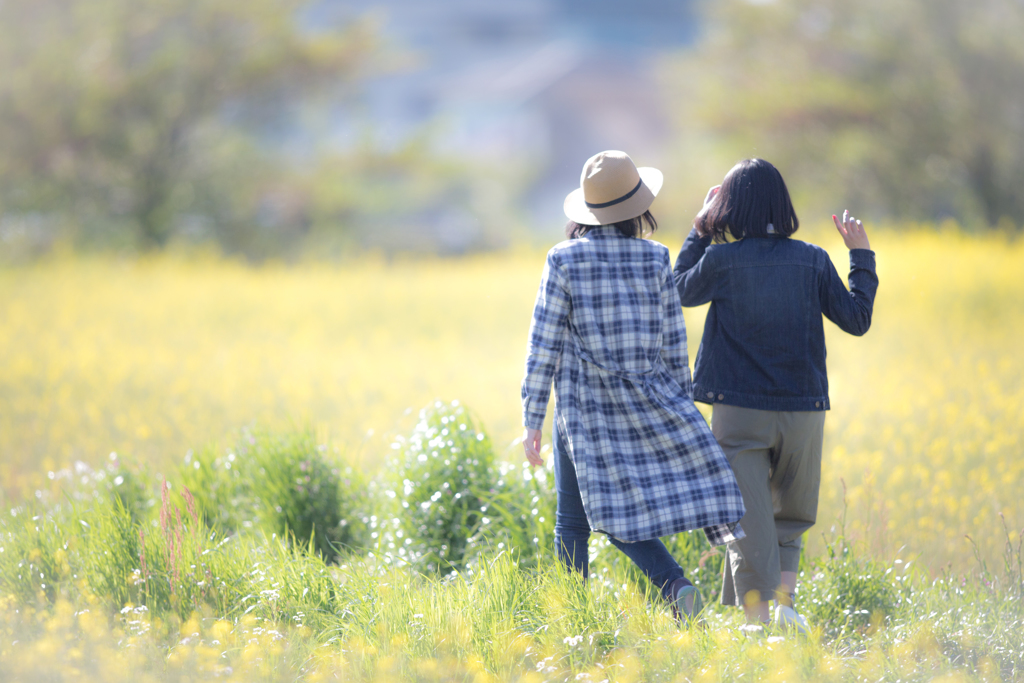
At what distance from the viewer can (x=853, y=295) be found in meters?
2.51

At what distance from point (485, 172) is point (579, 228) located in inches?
986

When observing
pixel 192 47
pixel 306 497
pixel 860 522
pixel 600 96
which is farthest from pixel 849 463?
pixel 600 96

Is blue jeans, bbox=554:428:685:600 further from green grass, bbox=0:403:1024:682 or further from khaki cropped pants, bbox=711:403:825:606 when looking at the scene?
khaki cropped pants, bbox=711:403:825:606

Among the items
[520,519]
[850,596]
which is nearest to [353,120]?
[520,519]

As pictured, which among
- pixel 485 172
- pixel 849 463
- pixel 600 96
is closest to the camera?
pixel 849 463

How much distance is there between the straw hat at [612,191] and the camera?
8.11 ft

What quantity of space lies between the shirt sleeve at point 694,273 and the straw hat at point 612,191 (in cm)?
25

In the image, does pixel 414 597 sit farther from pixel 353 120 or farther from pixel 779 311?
pixel 353 120

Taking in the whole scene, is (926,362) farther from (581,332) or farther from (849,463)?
(581,332)

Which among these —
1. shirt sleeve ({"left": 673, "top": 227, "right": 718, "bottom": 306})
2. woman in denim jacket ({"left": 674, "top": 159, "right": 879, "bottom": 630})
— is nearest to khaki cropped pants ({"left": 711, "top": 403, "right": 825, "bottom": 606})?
woman in denim jacket ({"left": 674, "top": 159, "right": 879, "bottom": 630})

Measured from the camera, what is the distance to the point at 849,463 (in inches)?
151

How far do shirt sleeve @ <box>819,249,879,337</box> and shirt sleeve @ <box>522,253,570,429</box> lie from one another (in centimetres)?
83

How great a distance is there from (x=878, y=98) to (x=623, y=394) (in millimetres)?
10839

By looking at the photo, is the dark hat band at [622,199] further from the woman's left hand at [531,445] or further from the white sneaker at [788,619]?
the white sneaker at [788,619]
